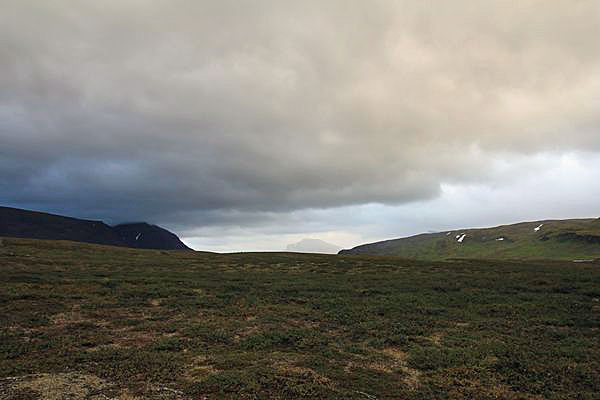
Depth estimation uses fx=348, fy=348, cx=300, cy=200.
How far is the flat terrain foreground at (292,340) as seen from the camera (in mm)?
15555

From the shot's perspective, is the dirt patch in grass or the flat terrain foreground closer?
the flat terrain foreground

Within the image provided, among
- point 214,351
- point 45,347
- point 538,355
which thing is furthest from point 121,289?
point 538,355

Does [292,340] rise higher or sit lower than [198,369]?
lower

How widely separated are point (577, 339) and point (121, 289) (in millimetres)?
40782

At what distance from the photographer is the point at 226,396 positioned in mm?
14156

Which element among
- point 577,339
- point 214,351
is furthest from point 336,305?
point 577,339

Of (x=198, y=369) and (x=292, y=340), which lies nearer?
(x=198, y=369)

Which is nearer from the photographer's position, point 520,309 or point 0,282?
point 520,309

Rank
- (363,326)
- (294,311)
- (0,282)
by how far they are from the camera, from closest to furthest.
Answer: (363,326)
(294,311)
(0,282)

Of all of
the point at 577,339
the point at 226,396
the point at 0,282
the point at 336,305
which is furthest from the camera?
the point at 0,282

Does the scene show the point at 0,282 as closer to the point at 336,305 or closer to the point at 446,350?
the point at 336,305

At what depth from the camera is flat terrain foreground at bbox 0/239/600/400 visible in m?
15.6

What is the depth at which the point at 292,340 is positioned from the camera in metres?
22.8

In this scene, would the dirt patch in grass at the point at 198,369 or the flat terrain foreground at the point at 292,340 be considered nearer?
the flat terrain foreground at the point at 292,340
